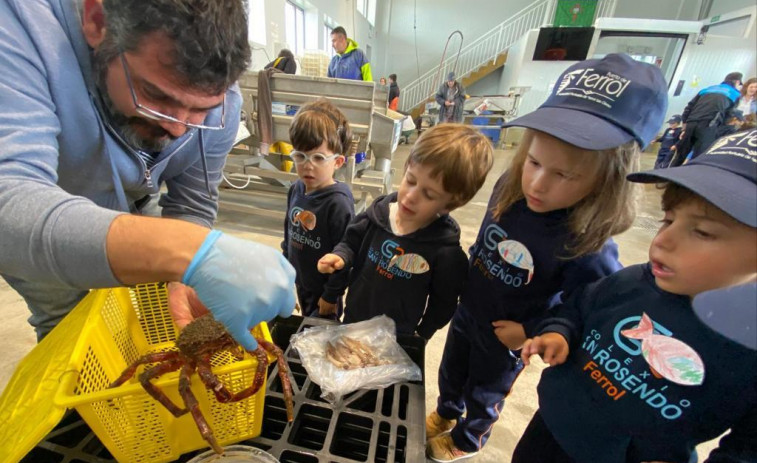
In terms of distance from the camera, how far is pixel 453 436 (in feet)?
3.89

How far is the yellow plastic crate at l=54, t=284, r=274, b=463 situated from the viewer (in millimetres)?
486

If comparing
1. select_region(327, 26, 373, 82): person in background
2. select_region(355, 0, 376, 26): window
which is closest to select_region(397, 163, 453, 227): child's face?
select_region(327, 26, 373, 82): person in background

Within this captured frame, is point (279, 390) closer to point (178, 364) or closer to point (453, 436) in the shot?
point (178, 364)

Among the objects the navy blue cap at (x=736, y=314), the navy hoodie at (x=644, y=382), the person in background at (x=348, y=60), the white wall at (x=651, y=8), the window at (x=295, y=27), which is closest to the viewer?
the navy blue cap at (x=736, y=314)

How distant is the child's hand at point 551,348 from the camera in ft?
2.48

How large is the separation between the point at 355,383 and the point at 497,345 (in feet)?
1.86

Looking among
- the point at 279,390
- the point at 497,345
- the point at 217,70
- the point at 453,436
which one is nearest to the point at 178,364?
the point at 279,390

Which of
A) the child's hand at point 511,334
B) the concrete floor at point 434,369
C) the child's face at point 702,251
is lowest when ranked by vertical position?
the concrete floor at point 434,369

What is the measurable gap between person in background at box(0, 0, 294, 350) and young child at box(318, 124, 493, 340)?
52cm

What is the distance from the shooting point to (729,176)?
539 mm

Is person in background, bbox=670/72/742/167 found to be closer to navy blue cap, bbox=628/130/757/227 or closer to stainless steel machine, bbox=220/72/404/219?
stainless steel machine, bbox=220/72/404/219

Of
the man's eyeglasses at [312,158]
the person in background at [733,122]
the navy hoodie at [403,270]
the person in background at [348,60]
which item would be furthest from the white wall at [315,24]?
the person in background at [733,122]

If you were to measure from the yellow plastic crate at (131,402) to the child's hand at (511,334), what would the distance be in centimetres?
68

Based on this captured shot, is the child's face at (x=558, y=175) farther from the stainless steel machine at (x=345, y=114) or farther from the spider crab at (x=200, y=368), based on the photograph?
the stainless steel machine at (x=345, y=114)
